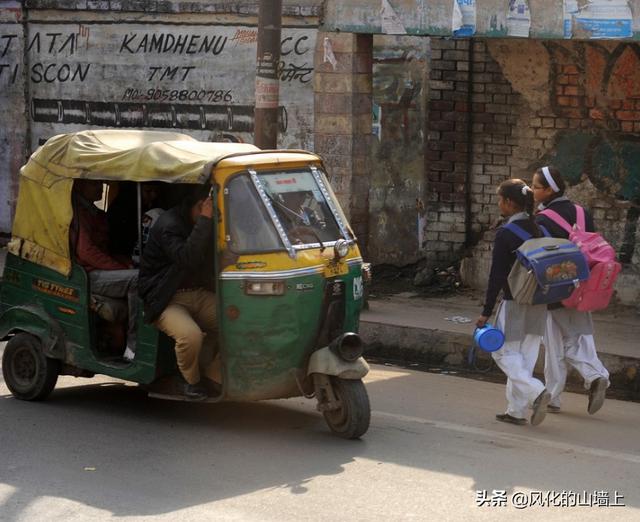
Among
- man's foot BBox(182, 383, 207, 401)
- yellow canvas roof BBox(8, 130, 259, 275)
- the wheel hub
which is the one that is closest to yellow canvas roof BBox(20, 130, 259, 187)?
yellow canvas roof BBox(8, 130, 259, 275)

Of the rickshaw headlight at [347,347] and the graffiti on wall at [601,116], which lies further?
the graffiti on wall at [601,116]

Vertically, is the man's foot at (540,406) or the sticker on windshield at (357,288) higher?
the sticker on windshield at (357,288)

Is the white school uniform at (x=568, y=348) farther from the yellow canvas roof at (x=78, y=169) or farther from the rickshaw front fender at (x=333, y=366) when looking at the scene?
the yellow canvas roof at (x=78, y=169)

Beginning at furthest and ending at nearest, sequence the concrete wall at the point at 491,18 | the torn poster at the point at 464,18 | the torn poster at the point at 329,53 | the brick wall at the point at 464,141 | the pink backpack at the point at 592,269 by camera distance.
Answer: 1. the torn poster at the point at 329,53
2. the brick wall at the point at 464,141
3. the torn poster at the point at 464,18
4. the concrete wall at the point at 491,18
5. the pink backpack at the point at 592,269

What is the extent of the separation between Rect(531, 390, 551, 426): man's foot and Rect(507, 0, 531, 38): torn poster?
3746 mm

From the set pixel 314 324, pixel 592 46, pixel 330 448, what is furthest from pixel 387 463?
pixel 592 46

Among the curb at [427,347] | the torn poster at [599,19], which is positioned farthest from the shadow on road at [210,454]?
the torn poster at [599,19]

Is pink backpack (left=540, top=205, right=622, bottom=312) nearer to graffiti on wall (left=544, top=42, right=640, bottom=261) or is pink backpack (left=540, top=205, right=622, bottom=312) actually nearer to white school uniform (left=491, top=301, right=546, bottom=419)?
white school uniform (left=491, top=301, right=546, bottom=419)

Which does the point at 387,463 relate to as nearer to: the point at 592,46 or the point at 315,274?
the point at 315,274

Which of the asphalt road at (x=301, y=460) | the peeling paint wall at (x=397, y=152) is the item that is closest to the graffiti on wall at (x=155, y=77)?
the peeling paint wall at (x=397, y=152)

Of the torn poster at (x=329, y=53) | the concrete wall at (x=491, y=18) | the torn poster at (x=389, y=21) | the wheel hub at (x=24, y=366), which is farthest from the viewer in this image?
the torn poster at (x=329, y=53)

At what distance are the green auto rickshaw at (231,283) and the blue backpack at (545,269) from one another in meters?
1.00

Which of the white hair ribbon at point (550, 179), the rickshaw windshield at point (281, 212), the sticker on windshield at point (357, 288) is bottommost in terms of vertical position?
the sticker on windshield at point (357, 288)

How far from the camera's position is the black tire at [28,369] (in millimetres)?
8797
